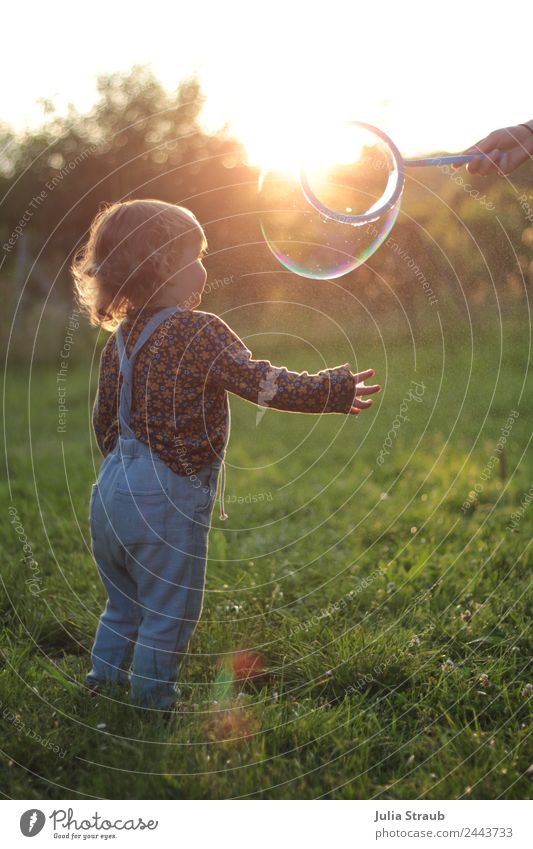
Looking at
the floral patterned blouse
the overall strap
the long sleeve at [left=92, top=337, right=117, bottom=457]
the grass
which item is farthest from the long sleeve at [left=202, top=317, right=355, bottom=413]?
the grass

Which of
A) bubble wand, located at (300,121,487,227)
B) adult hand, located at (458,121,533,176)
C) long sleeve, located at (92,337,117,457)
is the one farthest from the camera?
adult hand, located at (458,121,533,176)

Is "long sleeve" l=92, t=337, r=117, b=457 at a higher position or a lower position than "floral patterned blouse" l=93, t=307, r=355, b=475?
higher

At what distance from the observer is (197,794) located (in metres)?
2.38

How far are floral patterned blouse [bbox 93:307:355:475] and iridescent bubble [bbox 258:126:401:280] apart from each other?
62 cm

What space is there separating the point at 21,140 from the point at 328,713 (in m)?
10.1

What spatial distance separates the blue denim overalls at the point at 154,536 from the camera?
8.76 ft

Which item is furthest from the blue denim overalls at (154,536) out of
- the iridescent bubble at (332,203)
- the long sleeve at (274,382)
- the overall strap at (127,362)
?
the iridescent bubble at (332,203)

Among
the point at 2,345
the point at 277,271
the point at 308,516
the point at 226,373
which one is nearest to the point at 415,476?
the point at 308,516

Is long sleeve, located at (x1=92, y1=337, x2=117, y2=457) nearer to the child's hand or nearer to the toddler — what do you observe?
the toddler

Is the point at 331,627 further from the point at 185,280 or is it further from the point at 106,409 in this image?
the point at 185,280

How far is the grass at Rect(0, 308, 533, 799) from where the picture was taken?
8.14ft

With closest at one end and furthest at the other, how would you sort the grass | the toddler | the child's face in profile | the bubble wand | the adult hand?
the grass → the toddler → the child's face in profile → the bubble wand → the adult hand

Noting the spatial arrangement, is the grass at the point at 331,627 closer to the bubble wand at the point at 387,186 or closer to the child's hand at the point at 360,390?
the child's hand at the point at 360,390

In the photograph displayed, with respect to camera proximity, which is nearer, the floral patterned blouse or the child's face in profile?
the floral patterned blouse
